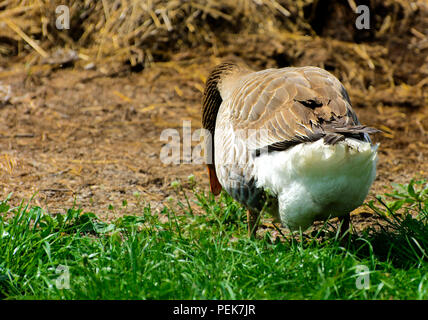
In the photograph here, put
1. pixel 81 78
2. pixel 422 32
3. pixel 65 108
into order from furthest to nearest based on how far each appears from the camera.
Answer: pixel 422 32
pixel 81 78
pixel 65 108

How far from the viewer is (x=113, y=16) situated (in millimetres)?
8148

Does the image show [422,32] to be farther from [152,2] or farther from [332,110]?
[332,110]

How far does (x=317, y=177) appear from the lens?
10.7ft

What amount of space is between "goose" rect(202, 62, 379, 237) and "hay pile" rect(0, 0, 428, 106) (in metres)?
3.65

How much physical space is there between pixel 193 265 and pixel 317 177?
91cm

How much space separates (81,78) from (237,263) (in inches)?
191

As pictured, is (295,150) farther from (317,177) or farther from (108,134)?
(108,134)

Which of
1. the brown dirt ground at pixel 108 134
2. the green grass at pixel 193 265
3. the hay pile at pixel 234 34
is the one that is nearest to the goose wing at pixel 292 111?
the green grass at pixel 193 265

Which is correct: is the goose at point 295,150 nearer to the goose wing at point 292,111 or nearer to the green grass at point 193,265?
the goose wing at point 292,111

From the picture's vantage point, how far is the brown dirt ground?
5.07 meters

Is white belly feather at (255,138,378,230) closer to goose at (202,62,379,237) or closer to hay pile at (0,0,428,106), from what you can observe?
goose at (202,62,379,237)

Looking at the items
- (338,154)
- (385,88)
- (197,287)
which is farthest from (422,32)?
(197,287)

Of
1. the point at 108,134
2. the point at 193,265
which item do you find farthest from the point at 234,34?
the point at 193,265

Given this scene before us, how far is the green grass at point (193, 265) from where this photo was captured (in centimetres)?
303
